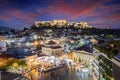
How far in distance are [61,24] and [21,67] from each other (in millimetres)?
51115

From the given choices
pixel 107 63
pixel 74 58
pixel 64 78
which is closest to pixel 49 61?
pixel 74 58

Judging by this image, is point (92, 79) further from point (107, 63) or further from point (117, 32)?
point (117, 32)

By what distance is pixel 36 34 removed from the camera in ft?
217

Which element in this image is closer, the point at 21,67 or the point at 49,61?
the point at 21,67

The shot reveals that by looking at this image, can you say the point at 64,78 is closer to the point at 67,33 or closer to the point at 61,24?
the point at 67,33

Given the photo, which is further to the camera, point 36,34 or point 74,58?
A: point 36,34

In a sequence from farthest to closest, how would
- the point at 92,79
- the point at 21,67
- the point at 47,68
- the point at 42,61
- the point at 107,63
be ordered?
the point at 42,61 → the point at 47,68 → the point at 21,67 → the point at 92,79 → the point at 107,63

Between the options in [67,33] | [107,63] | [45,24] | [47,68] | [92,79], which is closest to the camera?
[107,63]

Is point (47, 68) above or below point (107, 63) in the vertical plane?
below

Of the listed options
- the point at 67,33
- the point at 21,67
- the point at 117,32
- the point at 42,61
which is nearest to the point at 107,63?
the point at 21,67

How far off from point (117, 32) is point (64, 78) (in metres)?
35.6

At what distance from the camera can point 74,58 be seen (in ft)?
125

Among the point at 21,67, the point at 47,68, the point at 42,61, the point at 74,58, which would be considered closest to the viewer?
the point at 21,67

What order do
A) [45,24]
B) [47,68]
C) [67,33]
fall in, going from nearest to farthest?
[47,68] → [67,33] → [45,24]
